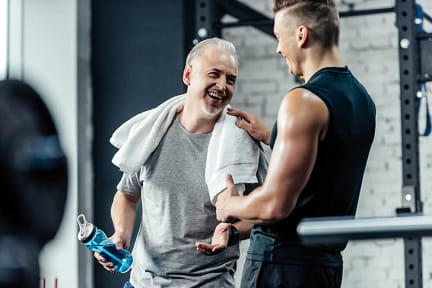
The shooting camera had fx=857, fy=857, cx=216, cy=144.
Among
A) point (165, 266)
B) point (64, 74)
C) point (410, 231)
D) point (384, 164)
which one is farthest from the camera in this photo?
point (384, 164)

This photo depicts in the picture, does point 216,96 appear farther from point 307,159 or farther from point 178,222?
point 307,159

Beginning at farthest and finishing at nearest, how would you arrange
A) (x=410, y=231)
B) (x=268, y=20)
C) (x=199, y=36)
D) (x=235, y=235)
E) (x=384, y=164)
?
(x=384, y=164) → (x=268, y=20) → (x=199, y=36) → (x=235, y=235) → (x=410, y=231)

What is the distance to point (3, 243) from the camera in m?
0.78

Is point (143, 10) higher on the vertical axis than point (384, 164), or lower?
higher

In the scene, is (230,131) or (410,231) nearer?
(410,231)

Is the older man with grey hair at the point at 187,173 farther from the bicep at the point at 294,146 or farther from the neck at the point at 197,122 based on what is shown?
the bicep at the point at 294,146

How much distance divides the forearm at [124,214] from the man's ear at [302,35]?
0.86 metres

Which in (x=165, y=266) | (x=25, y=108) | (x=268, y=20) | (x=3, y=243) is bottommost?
(x=165, y=266)

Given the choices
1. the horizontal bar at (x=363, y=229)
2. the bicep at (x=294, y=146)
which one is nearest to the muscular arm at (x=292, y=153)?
the bicep at (x=294, y=146)

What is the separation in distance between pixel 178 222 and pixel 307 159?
66 cm

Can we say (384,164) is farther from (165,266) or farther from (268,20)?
(165,266)

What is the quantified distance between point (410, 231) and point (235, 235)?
1.28 metres

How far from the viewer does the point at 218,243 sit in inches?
83.3

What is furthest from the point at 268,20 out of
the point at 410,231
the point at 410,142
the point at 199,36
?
Result: the point at 410,231
